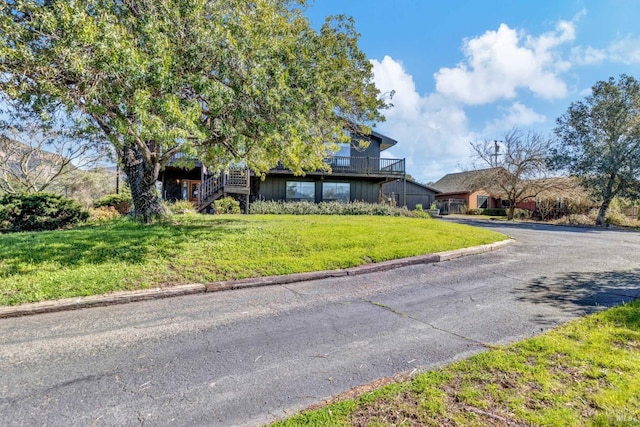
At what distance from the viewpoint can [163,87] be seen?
5.70m

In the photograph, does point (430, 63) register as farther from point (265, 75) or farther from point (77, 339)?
point (77, 339)

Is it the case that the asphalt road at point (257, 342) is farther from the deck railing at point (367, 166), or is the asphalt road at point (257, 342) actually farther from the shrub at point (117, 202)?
the deck railing at point (367, 166)

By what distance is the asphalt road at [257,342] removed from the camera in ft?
8.50

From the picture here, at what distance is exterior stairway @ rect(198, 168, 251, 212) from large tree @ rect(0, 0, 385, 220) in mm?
7777

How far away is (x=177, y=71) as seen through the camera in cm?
633

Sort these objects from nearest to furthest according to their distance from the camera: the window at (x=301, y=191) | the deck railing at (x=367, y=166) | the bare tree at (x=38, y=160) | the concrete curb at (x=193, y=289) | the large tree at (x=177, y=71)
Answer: the concrete curb at (x=193, y=289) < the large tree at (x=177, y=71) < the bare tree at (x=38, y=160) < the deck railing at (x=367, y=166) < the window at (x=301, y=191)

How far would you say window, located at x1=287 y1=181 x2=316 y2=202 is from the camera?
2048 cm

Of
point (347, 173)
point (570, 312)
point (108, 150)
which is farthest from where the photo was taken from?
point (347, 173)

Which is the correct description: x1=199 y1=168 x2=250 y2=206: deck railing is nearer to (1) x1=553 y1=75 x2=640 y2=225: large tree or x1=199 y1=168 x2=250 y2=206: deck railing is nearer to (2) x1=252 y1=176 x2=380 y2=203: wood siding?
(2) x1=252 y1=176 x2=380 y2=203: wood siding

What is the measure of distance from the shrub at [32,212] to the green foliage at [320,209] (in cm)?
834

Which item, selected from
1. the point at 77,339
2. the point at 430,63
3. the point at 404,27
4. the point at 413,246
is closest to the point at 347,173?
the point at 430,63

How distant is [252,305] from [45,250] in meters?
4.82

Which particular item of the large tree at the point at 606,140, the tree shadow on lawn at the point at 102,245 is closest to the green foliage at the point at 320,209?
the tree shadow on lawn at the point at 102,245

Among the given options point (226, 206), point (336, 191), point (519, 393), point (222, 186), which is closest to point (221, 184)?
point (222, 186)
